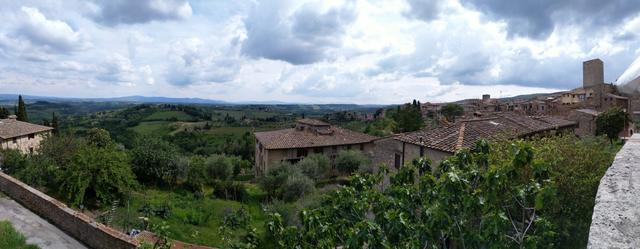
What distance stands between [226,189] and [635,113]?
50341 millimetres

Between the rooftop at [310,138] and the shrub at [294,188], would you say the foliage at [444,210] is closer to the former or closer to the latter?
the shrub at [294,188]

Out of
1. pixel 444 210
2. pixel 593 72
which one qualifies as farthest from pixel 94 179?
pixel 593 72

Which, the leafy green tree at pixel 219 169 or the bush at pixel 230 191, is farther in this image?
the leafy green tree at pixel 219 169

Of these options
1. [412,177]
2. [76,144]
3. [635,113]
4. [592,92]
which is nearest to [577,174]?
[412,177]

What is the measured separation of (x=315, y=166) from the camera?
37250mm

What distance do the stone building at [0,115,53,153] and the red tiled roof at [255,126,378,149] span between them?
2177 centimetres

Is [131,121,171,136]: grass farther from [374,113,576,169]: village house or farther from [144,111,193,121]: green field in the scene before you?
[374,113,576,169]: village house

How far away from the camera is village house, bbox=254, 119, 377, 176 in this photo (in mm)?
41469

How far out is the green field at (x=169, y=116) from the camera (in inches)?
4833

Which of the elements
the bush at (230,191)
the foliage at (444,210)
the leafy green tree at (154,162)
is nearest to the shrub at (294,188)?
the bush at (230,191)

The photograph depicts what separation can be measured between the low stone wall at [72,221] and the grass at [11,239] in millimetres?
1176

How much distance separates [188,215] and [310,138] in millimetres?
24905

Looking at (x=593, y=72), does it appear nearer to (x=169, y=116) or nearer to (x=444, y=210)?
(x=444, y=210)

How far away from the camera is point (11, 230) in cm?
1009
